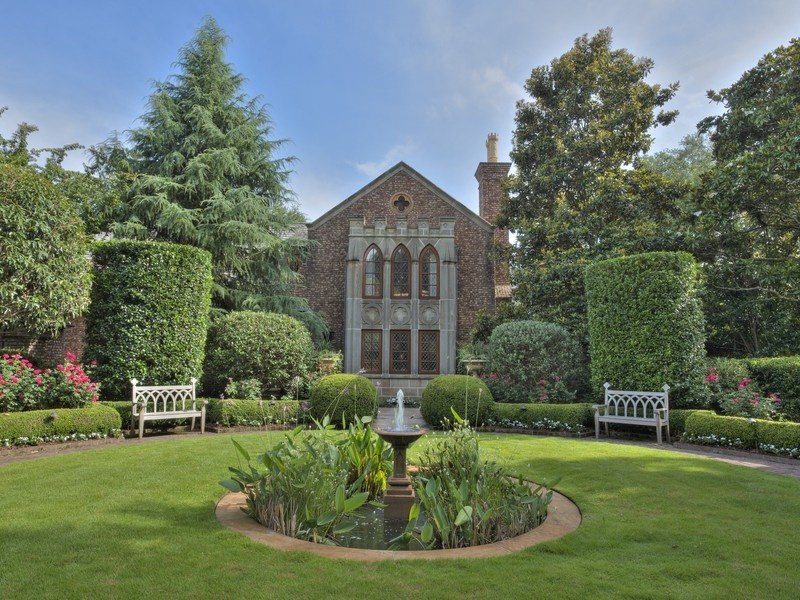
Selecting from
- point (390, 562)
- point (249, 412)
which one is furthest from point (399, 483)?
point (249, 412)

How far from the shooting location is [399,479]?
233 inches

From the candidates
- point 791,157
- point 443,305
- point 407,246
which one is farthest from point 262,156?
point 791,157

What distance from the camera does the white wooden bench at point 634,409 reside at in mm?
10141

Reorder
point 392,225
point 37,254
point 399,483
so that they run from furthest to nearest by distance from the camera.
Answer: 1. point 392,225
2. point 37,254
3. point 399,483

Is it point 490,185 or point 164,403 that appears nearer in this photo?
point 164,403

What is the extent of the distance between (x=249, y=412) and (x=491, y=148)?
17.7m

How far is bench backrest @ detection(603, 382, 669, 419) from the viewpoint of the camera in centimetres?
1041

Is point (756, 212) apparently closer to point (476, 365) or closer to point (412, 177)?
point (476, 365)

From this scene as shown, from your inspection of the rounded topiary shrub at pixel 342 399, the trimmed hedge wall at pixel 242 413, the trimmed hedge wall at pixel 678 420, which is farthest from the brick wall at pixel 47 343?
the trimmed hedge wall at pixel 678 420

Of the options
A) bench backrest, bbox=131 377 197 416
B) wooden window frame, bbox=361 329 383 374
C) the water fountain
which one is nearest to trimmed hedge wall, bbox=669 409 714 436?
the water fountain

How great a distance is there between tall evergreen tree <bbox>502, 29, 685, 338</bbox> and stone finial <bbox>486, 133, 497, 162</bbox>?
150 inches

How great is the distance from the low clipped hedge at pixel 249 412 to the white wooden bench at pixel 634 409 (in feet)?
22.1

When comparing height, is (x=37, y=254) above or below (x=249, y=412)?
above

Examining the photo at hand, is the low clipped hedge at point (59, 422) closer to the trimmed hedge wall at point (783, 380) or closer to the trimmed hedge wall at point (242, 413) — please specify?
the trimmed hedge wall at point (242, 413)
